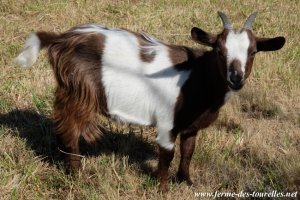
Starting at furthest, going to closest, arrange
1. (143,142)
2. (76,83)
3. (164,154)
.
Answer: (143,142), (164,154), (76,83)

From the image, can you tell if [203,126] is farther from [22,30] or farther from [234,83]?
[22,30]

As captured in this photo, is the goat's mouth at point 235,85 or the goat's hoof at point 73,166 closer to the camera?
the goat's mouth at point 235,85

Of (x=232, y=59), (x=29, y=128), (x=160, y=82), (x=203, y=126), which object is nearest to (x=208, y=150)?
(x=203, y=126)

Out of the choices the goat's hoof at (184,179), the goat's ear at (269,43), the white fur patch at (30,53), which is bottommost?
the goat's hoof at (184,179)

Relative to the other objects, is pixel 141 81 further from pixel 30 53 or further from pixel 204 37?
pixel 30 53

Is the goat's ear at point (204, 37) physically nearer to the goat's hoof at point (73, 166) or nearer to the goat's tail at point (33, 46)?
the goat's tail at point (33, 46)

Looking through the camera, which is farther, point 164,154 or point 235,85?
point 164,154

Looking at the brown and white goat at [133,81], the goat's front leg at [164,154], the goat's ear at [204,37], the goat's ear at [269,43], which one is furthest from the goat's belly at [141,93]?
the goat's ear at [269,43]

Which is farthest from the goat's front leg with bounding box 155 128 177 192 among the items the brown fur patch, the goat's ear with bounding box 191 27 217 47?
the goat's ear with bounding box 191 27 217 47

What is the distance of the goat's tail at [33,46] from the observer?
4.15 metres

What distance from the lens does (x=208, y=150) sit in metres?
4.68

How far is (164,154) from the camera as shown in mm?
4195

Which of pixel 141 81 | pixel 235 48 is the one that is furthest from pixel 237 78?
pixel 141 81

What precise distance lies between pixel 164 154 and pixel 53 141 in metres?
1.17
